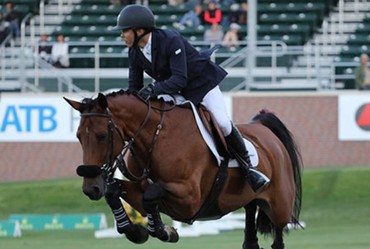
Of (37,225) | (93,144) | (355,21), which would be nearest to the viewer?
(93,144)

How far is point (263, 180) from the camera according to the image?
11.4 m

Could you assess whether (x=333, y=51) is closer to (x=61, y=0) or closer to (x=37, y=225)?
(x=61, y=0)

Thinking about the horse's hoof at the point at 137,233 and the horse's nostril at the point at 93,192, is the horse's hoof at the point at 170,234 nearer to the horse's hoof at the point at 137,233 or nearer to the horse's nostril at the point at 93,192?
the horse's hoof at the point at 137,233

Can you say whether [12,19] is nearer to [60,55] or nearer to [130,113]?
[60,55]

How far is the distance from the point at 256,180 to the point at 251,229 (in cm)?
126

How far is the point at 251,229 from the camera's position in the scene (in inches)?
488

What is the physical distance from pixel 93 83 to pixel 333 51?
535 cm

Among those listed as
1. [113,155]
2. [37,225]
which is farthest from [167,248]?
[113,155]

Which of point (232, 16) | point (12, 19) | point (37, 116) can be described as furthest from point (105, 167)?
point (12, 19)

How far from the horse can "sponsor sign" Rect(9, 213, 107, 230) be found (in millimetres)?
9404

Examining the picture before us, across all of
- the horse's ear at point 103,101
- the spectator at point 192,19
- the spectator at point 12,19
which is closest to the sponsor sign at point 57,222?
the spectator at point 12,19

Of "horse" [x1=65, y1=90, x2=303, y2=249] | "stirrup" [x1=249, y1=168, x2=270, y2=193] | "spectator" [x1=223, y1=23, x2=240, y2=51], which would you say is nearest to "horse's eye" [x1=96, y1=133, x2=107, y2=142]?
"horse" [x1=65, y1=90, x2=303, y2=249]

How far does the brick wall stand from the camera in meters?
23.6

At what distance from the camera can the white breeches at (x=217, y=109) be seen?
10.9 m
